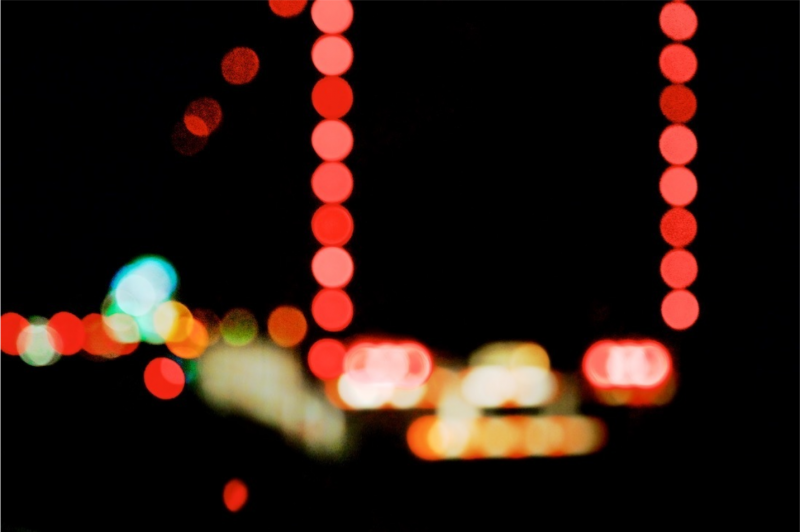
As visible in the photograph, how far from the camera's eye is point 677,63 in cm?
502

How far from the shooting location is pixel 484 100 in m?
5.09

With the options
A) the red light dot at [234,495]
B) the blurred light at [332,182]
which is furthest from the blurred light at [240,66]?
the red light dot at [234,495]

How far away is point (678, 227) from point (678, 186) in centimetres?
23

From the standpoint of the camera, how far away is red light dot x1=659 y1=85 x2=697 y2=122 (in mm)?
5008

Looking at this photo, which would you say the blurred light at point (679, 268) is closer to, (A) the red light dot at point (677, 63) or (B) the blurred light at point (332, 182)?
(A) the red light dot at point (677, 63)

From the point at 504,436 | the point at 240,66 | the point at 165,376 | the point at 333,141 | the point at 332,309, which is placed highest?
the point at 240,66

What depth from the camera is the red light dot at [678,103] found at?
5008 mm

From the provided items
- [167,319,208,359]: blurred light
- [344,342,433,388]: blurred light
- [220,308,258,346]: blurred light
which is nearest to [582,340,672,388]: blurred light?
[344,342,433,388]: blurred light

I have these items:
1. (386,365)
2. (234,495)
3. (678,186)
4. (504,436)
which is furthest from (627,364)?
(234,495)

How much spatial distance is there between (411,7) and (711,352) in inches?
101

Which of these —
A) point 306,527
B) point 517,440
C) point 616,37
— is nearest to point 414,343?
point 517,440

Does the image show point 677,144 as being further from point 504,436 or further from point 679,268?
point 504,436

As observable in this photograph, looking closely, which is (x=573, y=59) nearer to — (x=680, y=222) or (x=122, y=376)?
(x=680, y=222)

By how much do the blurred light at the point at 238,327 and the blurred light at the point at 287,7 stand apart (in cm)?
187
